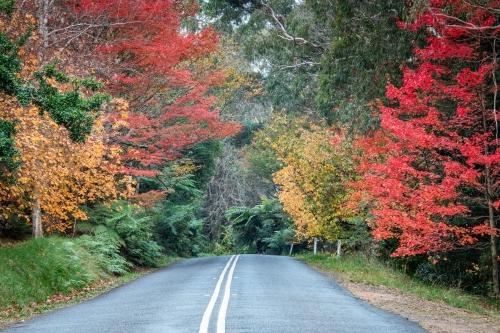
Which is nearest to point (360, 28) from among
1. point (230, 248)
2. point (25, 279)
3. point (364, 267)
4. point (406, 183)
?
point (406, 183)

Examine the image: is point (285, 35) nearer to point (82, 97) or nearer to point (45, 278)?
point (82, 97)

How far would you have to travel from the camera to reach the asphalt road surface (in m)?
9.30

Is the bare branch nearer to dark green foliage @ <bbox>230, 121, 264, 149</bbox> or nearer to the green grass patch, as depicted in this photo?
the green grass patch

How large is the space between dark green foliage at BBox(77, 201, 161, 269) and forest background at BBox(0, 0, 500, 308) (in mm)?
94

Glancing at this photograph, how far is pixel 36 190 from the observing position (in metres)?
15.3

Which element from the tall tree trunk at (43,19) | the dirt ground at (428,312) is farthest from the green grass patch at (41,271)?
the dirt ground at (428,312)

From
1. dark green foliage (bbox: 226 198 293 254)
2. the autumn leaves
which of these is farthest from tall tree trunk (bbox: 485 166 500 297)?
dark green foliage (bbox: 226 198 293 254)

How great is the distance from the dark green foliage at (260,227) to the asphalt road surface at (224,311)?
27844mm

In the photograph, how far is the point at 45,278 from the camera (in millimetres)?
15359

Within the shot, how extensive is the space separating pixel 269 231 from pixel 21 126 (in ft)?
115

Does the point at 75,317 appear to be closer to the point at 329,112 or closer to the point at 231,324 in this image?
the point at 231,324

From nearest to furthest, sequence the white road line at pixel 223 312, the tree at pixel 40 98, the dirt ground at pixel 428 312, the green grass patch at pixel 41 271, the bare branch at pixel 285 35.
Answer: the white road line at pixel 223 312 < the dirt ground at pixel 428 312 < the tree at pixel 40 98 < the green grass patch at pixel 41 271 < the bare branch at pixel 285 35

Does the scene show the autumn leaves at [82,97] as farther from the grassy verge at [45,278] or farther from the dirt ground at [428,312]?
the dirt ground at [428,312]

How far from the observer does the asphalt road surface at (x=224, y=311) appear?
30.5 ft
